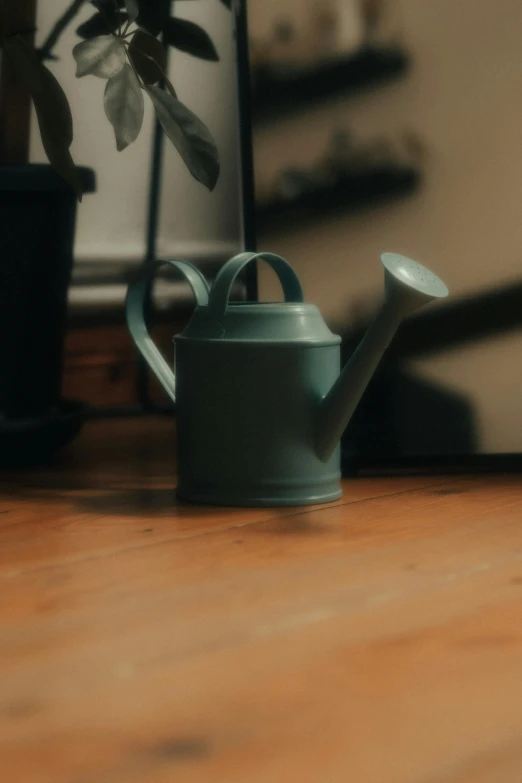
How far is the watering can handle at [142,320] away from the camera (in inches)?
38.2

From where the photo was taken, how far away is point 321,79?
41.1 inches

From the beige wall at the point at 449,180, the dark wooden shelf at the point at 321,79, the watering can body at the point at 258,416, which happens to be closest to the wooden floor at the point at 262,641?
the watering can body at the point at 258,416

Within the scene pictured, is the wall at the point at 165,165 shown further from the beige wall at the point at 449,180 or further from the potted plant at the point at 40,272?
the beige wall at the point at 449,180

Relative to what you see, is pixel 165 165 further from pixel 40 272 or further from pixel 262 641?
pixel 262 641

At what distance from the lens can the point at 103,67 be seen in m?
0.77

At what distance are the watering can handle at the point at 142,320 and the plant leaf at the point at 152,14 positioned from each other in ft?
0.85

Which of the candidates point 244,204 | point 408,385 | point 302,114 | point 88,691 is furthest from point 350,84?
point 88,691

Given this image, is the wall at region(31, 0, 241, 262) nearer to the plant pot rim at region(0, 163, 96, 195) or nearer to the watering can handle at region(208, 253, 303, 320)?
the plant pot rim at region(0, 163, 96, 195)

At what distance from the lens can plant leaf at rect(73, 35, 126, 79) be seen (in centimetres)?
76

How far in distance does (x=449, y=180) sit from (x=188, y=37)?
34 cm

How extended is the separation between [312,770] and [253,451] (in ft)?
1.60

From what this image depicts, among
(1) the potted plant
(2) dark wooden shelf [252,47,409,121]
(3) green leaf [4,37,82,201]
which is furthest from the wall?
(3) green leaf [4,37,82,201]

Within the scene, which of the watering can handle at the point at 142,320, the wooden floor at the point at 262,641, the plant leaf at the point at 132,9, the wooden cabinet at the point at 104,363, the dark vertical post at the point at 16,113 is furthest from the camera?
the wooden cabinet at the point at 104,363

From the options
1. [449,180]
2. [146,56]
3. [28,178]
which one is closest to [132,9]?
[146,56]
